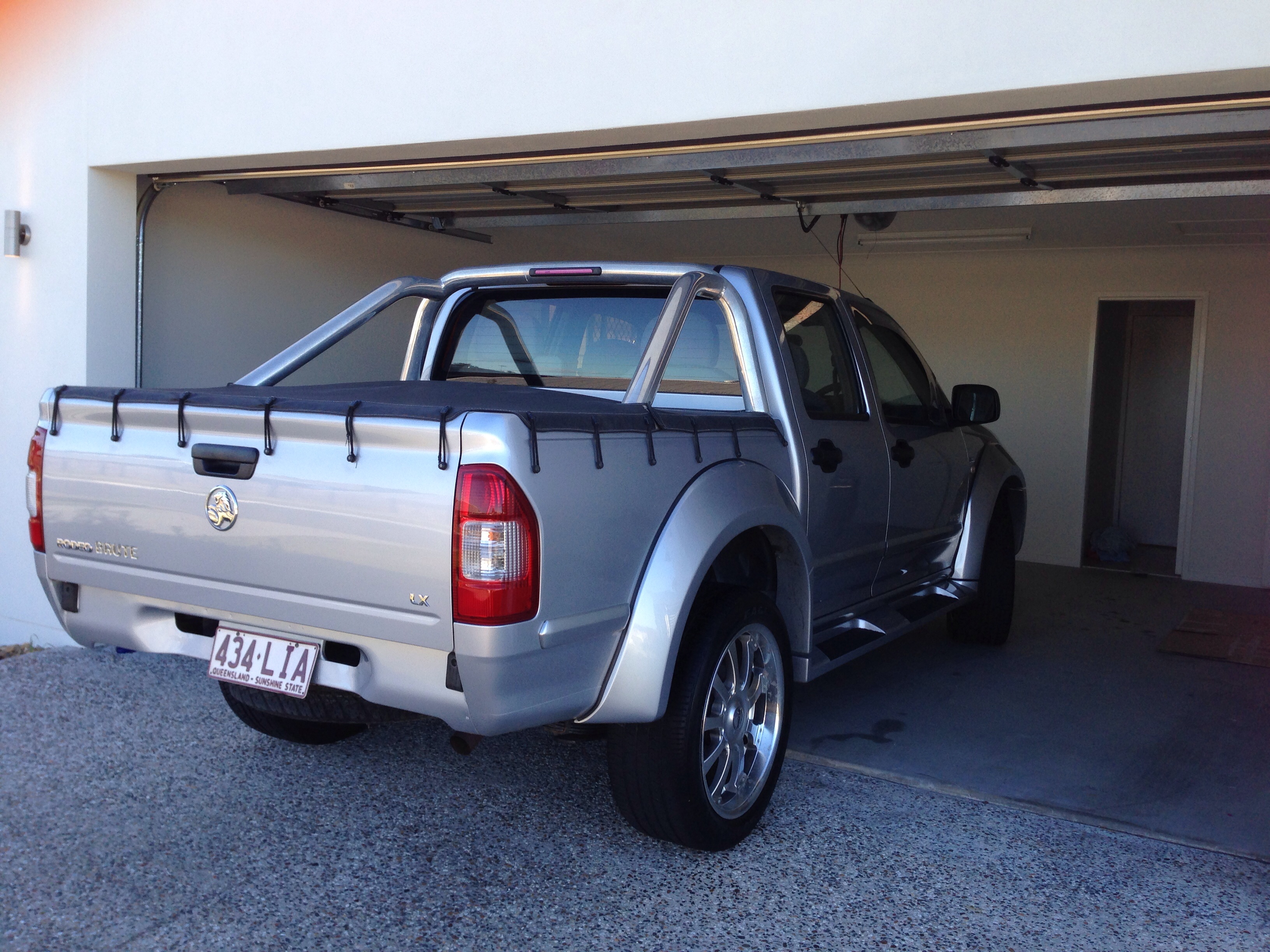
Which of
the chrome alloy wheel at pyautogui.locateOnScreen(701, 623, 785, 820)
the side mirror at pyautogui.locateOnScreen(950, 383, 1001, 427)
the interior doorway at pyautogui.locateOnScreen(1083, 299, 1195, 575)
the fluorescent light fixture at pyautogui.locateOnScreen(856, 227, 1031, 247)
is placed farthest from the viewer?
the interior doorway at pyautogui.locateOnScreen(1083, 299, 1195, 575)

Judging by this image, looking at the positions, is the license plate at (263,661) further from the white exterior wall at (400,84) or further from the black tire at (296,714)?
the white exterior wall at (400,84)

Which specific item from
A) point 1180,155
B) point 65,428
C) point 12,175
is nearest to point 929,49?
point 1180,155

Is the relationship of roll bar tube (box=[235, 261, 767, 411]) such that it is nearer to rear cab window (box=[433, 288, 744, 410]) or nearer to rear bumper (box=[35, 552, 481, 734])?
rear cab window (box=[433, 288, 744, 410])

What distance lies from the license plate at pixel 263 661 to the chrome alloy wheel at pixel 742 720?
109cm

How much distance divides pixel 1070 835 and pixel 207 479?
2.84 m

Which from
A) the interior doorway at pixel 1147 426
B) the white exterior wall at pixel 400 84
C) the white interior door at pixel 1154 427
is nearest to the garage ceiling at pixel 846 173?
the white exterior wall at pixel 400 84

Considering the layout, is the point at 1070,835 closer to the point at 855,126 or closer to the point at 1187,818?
the point at 1187,818

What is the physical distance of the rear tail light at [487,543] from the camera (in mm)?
2328

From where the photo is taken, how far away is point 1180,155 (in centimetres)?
484

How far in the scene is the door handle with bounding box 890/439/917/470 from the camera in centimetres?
438

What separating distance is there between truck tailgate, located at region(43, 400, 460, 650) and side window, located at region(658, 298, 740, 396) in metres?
1.48

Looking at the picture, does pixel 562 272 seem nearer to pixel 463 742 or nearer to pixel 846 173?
pixel 463 742

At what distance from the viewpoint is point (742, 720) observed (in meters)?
3.27

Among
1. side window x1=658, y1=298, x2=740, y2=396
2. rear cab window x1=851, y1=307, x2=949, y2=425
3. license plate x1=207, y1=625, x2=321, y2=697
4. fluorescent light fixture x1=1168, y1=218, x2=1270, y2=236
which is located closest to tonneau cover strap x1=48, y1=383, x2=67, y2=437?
license plate x1=207, y1=625, x2=321, y2=697
